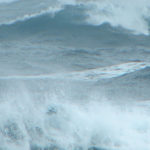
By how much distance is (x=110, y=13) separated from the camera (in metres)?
13.7

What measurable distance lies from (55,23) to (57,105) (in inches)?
347

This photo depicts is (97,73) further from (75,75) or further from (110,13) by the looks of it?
(110,13)

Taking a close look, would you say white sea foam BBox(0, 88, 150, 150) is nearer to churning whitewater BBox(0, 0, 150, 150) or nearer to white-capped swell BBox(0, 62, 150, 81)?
churning whitewater BBox(0, 0, 150, 150)

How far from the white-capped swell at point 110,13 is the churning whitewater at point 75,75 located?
0.04m

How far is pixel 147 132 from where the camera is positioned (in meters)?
4.68

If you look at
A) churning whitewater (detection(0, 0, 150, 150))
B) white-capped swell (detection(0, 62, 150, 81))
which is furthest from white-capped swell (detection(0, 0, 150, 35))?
white-capped swell (detection(0, 62, 150, 81))

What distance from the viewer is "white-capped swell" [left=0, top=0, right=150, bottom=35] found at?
43.8 ft

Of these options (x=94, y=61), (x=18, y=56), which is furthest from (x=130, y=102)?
(x=18, y=56)

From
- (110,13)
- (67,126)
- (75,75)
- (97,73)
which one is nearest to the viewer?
(67,126)

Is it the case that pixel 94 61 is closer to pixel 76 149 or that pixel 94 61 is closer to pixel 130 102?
pixel 130 102

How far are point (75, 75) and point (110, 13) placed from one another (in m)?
6.39

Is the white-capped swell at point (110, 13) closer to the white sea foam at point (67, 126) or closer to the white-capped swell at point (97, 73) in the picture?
the white-capped swell at point (97, 73)

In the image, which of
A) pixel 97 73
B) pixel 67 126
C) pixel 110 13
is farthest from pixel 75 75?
pixel 110 13

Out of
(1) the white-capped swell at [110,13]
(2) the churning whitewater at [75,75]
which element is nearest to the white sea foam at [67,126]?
(2) the churning whitewater at [75,75]
